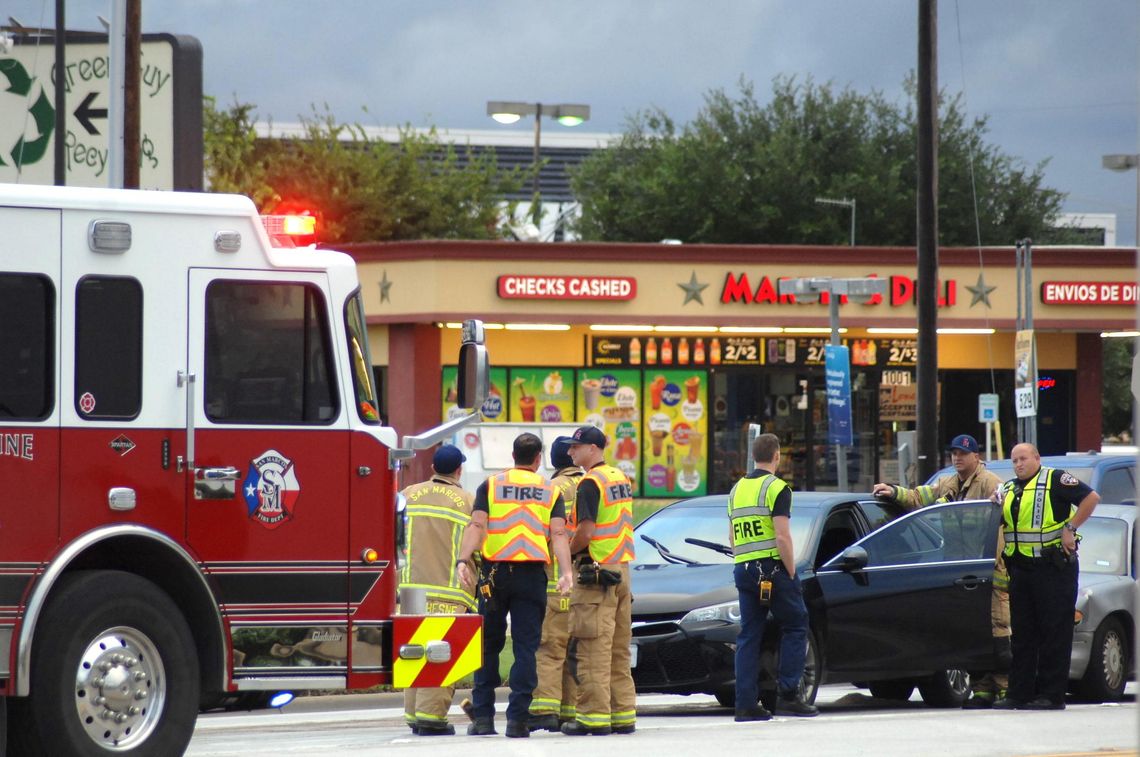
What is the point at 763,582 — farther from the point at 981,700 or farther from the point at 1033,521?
the point at 981,700

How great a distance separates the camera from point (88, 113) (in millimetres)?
18469

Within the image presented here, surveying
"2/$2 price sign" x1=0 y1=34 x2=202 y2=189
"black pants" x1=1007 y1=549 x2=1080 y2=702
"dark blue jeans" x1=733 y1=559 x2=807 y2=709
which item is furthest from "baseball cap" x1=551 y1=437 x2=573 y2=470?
"2/$2 price sign" x1=0 y1=34 x2=202 y2=189

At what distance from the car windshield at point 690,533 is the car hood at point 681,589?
0.77ft

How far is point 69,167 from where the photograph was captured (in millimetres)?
19438

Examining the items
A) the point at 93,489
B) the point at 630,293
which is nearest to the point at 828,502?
the point at 93,489

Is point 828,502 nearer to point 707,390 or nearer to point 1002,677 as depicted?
point 1002,677

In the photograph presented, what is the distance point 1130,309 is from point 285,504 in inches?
1133

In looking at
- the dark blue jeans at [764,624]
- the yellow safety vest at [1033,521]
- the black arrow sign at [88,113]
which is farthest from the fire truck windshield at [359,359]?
the black arrow sign at [88,113]

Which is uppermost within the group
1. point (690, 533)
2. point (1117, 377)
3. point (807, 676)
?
point (1117, 377)

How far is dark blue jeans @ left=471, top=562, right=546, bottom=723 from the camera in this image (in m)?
9.93

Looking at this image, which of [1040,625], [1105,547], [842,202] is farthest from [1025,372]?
[842,202]

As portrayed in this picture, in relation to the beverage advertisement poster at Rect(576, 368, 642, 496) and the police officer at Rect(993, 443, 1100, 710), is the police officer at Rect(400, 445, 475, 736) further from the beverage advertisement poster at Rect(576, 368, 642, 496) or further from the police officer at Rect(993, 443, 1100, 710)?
the beverage advertisement poster at Rect(576, 368, 642, 496)

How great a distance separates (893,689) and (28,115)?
40.0ft

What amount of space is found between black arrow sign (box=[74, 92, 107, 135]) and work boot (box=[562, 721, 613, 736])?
10.8m
